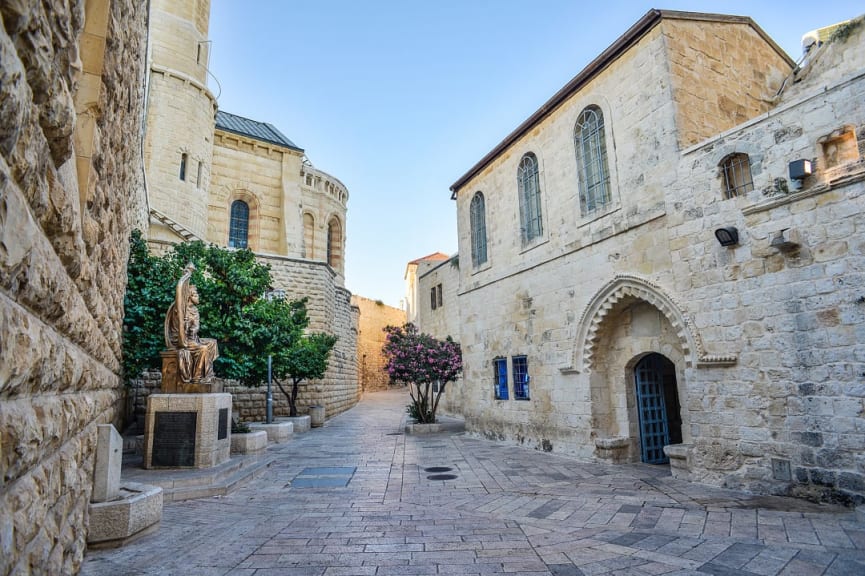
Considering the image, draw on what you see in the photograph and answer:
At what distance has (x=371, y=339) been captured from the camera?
138 feet

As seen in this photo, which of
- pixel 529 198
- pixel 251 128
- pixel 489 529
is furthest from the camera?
pixel 251 128

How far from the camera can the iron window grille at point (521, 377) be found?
1152 cm

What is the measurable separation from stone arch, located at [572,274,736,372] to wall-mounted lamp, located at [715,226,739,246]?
1191mm

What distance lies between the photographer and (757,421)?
654cm

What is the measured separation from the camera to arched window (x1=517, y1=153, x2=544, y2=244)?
1177 cm

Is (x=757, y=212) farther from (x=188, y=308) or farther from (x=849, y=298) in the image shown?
(x=188, y=308)

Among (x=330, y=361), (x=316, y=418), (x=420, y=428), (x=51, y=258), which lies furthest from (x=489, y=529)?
(x=330, y=361)

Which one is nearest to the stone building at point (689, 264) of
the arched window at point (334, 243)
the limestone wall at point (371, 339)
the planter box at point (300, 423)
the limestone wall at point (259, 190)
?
the planter box at point (300, 423)

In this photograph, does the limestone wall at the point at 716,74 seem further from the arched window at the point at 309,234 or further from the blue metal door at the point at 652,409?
the arched window at the point at 309,234

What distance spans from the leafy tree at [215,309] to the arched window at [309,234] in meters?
14.6

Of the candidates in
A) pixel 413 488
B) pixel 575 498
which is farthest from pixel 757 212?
pixel 413 488

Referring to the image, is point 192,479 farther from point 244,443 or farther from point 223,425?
point 244,443

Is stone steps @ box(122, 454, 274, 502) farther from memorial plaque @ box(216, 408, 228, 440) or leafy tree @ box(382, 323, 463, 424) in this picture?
leafy tree @ box(382, 323, 463, 424)

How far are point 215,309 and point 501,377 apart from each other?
702 cm
